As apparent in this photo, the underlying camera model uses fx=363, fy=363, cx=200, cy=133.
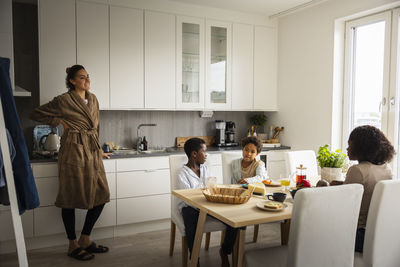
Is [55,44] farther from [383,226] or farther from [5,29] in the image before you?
[383,226]

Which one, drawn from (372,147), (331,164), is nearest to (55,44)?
(331,164)

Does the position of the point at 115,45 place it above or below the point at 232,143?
above

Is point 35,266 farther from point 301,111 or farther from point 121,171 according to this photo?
point 301,111

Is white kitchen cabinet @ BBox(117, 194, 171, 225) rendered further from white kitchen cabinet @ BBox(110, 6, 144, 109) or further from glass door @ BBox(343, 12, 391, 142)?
glass door @ BBox(343, 12, 391, 142)

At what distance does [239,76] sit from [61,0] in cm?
210

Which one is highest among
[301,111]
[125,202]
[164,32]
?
[164,32]

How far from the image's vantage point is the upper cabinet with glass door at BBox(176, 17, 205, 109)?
4.01m

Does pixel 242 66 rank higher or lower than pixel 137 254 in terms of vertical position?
higher

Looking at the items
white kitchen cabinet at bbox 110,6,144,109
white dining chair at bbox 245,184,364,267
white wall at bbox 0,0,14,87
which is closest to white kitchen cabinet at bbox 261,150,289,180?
white kitchen cabinet at bbox 110,6,144,109

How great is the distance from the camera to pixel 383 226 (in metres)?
1.92

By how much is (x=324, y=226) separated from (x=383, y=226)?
0.41m

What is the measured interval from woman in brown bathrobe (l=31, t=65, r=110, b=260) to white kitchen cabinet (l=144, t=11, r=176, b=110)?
881 millimetres

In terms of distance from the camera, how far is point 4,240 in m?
3.13

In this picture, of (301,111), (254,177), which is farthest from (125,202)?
(301,111)
